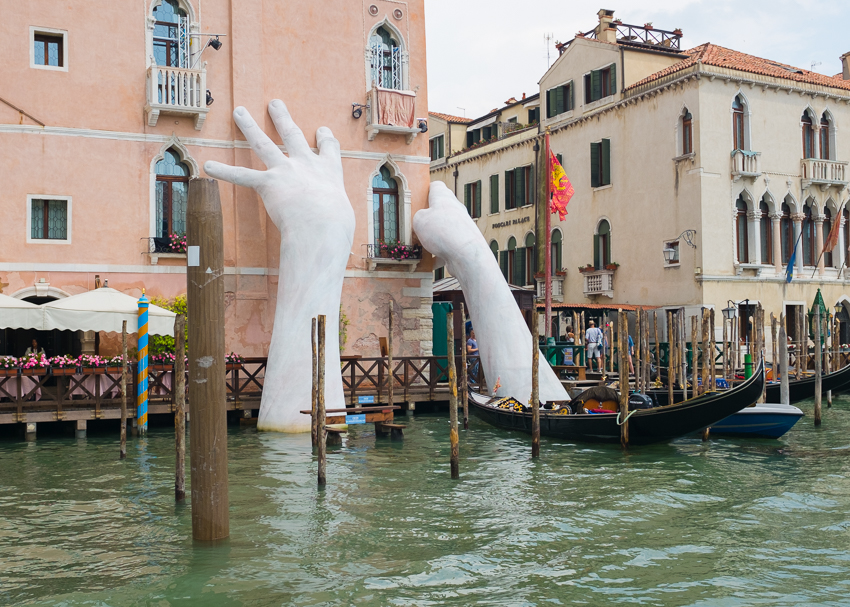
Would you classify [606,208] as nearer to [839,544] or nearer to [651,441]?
[651,441]

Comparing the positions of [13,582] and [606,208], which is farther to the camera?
[606,208]

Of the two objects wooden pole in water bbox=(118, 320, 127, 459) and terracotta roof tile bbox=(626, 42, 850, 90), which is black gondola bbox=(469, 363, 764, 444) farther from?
terracotta roof tile bbox=(626, 42, 850, 90)

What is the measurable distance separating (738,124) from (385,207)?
34.3 feet

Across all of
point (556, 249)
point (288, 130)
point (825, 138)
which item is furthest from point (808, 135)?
point (288, 130)

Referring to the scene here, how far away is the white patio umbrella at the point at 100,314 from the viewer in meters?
13.2

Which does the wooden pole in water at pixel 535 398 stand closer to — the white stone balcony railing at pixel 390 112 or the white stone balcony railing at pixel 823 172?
the white stone balcony railing at pixel 390 112

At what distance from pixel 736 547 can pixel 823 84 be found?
66.9 feet

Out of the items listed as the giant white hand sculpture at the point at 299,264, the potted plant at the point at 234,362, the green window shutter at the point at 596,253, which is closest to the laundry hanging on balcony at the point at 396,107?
the giant white hand sculpture at the point at 299,264

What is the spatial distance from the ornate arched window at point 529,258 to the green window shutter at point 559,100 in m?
3.73

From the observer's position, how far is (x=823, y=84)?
24.8 metres

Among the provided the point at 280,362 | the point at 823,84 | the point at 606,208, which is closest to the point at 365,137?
the point at 280,362

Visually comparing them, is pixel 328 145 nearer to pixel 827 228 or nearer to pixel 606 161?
pixel 606 161

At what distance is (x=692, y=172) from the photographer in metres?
23.0

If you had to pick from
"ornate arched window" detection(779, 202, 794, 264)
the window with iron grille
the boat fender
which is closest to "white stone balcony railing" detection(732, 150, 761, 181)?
"ornate arched window" detection(779, 202, 794, 264)
